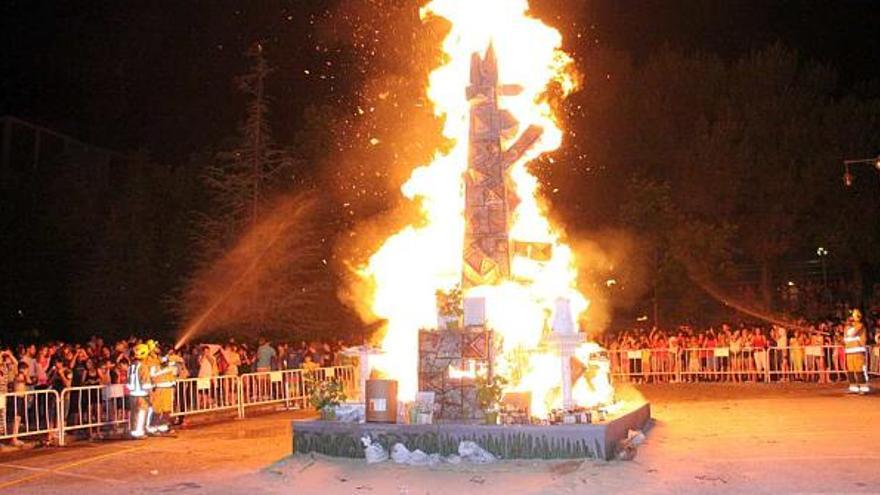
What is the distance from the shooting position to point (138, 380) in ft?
50.3

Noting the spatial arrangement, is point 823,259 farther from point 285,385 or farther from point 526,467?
point 526,467

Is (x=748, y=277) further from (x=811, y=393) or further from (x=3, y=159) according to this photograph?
(x=3, y=159)

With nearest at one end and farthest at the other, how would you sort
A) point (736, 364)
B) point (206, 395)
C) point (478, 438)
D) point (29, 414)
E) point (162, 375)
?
point (478, 438) → point (29, 414) → point (162, 375) → point (206, 395) → point (736, 364)

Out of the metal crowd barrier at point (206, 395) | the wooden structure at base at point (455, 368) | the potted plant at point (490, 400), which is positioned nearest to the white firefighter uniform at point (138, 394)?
the metal crowd barrier at point (206, 395)

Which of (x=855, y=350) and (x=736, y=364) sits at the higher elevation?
(x=855, y=350)

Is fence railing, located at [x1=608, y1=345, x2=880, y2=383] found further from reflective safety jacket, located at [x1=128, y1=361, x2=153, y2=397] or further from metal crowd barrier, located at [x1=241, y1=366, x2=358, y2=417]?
reflective safety jacket, located at [x1=128, y1=361, x2=153, y2=397]

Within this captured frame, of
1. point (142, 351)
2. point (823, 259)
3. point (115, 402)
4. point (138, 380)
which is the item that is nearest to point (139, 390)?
point (138, 380)

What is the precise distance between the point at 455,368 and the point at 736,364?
1498 centimetres

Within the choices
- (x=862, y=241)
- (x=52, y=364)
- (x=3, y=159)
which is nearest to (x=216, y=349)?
(x=52, y=364)

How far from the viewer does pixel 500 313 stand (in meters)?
14.1

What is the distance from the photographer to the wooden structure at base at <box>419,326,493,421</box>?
40.4ft

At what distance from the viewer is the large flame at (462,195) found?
1484 cm

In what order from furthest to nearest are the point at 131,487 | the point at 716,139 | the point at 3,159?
the point at 3,159 < the point at 716,139 < the point at 131,487

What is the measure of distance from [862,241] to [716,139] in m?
6.66
